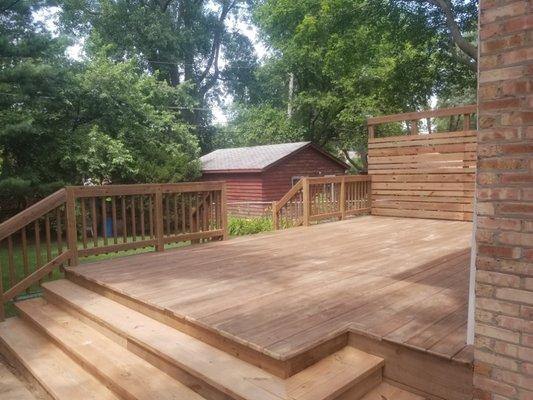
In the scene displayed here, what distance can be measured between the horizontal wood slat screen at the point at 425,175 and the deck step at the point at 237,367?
573 cm

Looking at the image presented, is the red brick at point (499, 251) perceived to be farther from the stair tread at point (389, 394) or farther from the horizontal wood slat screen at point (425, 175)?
the horizontal wood slat screen at point (425, 175)

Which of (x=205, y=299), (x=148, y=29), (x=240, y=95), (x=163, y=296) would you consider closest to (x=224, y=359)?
(x=205, y=299)

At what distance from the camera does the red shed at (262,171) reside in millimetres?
17594

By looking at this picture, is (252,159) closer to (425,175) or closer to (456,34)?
(456,34)

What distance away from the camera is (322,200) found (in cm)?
776

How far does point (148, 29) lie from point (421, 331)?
2312 centimetres

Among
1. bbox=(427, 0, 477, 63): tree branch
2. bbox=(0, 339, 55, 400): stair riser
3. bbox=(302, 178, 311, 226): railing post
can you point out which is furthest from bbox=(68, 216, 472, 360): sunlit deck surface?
bbox=(427, 0, 477, 63): tree branch

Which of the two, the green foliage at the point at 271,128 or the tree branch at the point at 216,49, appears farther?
the tree branch at the point at 216,49

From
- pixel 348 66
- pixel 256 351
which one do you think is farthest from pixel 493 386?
pixel 348 66

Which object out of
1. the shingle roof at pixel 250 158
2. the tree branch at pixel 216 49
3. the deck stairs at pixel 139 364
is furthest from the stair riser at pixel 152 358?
the tree branch at pixel 216 49

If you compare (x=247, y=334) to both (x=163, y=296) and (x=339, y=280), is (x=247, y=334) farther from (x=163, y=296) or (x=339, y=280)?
(x=339, y=280)

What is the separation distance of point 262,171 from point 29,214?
43.8ft

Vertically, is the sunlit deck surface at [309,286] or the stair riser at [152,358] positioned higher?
the sunlit deck surface at [309,286]

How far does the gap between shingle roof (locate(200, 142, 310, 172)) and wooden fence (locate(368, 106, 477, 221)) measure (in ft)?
30.0
